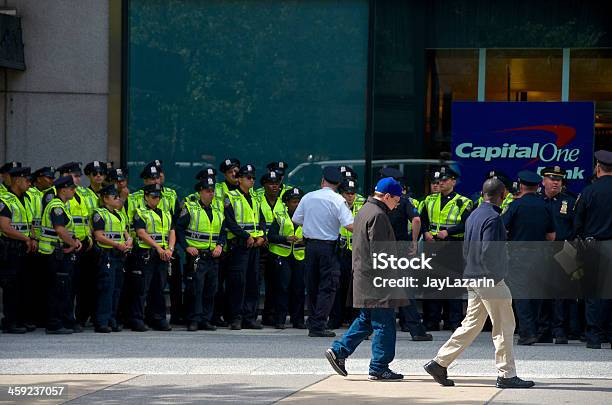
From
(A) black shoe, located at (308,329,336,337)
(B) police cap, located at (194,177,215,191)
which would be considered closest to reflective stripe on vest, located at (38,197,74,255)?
(B) police cap, located at (194,177,215,191)

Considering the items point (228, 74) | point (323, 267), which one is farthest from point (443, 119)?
point (323, 267)

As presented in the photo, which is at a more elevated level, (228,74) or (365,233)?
(228,74)

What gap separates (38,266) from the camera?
14633 millimetres

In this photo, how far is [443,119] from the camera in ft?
57.2

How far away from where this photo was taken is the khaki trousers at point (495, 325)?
1037cm

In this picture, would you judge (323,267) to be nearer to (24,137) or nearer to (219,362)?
(219,362)

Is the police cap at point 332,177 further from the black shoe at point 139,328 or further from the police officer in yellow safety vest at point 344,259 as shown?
the black shoe at point 139,328

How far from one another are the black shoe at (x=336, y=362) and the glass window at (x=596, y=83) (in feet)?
24.6

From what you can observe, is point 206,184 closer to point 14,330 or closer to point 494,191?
point 14,330

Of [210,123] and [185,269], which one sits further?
[210,123]

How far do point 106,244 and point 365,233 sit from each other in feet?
15.0

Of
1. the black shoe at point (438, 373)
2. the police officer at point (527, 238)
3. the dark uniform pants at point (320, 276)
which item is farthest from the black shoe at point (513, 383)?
the dark uniform pants at point (320, 276)

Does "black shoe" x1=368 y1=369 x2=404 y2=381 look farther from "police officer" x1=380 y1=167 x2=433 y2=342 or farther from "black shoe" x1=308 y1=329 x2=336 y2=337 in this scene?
"black shoe" x1=308 y1=329 x2=336 y2=337

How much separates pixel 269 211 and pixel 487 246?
5258 mm
